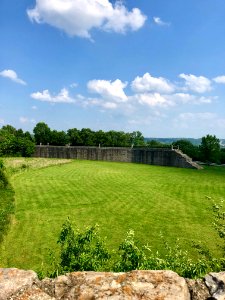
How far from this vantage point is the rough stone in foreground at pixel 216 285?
4109 millimetres

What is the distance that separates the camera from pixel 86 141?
356 feet

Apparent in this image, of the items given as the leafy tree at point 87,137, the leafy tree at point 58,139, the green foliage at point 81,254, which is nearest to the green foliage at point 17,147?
the leafy tree at point 58,139

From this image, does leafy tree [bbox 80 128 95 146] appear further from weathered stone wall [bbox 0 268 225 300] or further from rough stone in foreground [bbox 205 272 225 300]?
rough stone in foreground [bbox 205 272 225 300]

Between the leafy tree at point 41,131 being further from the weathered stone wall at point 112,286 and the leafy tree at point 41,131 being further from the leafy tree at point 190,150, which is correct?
the weathered stone wall at point 112,286

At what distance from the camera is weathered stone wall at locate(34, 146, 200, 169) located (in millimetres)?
70969

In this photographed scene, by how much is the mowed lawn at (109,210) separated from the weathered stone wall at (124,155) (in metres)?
22.3

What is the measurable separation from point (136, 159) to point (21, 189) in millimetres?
44121

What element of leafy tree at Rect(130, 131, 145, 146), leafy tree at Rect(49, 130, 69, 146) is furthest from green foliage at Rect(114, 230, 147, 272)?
leafy tree at Rect(130, 131, 145, 146)

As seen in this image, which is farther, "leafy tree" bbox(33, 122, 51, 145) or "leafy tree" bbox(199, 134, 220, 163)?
"leafy tree" bbox(33, 122, 51, 145)

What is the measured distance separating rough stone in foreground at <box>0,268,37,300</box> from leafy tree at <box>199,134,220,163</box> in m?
84.0

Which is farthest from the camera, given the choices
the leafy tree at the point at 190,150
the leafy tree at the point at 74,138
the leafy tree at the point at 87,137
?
the leafy tree at the point at 74,138

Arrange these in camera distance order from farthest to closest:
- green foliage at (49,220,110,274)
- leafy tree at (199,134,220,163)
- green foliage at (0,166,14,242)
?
leafy tree at (199,134,220,163) < green foliage at (0,166,14,242) < green foliage at (49,220,110,274)

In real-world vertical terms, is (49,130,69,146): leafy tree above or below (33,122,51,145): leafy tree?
below

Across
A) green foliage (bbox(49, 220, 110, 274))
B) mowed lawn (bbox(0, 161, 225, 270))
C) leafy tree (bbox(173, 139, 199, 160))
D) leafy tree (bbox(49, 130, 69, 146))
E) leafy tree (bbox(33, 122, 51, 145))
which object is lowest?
mowed lawn (bbox(0, 161, 225, 270))
